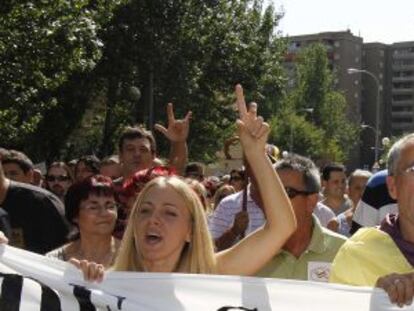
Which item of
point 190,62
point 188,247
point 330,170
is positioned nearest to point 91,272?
point 188,247

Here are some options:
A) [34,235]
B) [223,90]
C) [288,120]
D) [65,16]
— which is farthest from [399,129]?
[34,235]

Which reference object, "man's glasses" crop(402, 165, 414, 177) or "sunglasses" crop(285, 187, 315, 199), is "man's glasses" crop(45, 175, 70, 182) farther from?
"man's glasses" crop(402, 165, 414, 177)

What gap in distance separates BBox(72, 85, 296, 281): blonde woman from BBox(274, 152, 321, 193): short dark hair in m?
0.98

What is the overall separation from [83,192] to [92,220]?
0.16 m

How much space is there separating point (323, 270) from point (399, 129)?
449 ft

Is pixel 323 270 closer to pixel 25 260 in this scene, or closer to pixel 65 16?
pixel 25 260

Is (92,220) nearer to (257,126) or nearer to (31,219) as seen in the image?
(31,219)

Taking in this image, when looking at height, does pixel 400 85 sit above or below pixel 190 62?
above

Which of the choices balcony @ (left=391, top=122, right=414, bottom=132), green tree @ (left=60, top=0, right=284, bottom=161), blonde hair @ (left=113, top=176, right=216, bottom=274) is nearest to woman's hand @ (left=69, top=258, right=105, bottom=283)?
blonde hair @ (left=113, top=176, right=216, bottom=274)

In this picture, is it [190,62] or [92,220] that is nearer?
[92,220]

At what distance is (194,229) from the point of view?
11.7 ft

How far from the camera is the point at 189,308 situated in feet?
10.9

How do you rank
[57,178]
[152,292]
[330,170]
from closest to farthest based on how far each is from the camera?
[152,292] → [57,178] → [330,170]

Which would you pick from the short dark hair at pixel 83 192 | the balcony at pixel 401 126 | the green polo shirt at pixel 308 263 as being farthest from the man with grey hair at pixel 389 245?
the balcony at pixel 401 126
